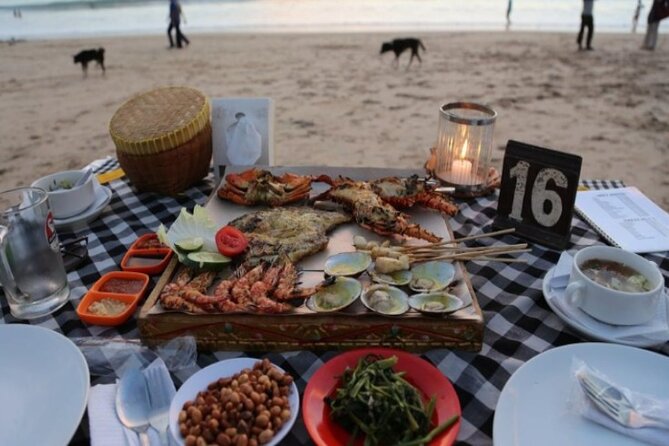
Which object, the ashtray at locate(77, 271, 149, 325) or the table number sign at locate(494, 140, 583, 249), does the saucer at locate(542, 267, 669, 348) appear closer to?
the table number sign at locate(494, 140, 583, 249)

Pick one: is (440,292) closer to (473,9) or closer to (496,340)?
(496,340)

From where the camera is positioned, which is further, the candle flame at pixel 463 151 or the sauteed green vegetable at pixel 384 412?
the candle flame at pixel 463 151

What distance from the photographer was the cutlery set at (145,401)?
125 cm

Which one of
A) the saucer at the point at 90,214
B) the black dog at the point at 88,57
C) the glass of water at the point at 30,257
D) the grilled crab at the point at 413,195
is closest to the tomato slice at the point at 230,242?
the glass of water at the point at 30,257

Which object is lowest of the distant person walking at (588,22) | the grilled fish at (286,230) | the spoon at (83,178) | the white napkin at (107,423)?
the white napkin at (107,423)

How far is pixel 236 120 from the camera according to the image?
105 inches

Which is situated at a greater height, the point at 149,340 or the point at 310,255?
the point at 310,255

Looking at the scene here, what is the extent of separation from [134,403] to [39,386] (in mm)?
254

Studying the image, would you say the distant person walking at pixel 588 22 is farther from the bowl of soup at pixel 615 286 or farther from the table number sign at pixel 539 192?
the bowl of soup at pixel 615 286

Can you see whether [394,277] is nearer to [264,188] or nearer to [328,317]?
A: [328,317]

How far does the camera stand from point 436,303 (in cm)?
155

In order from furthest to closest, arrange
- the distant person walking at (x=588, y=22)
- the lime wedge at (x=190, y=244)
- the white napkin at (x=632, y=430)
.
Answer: the distant person walking at (x=588, y=22)
the lime wedge at (x=190, y=244)
the white napkin at (x=632, y=430)

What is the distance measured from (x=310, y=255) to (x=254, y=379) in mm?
645

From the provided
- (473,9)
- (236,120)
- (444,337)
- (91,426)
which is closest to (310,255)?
(444,337)
